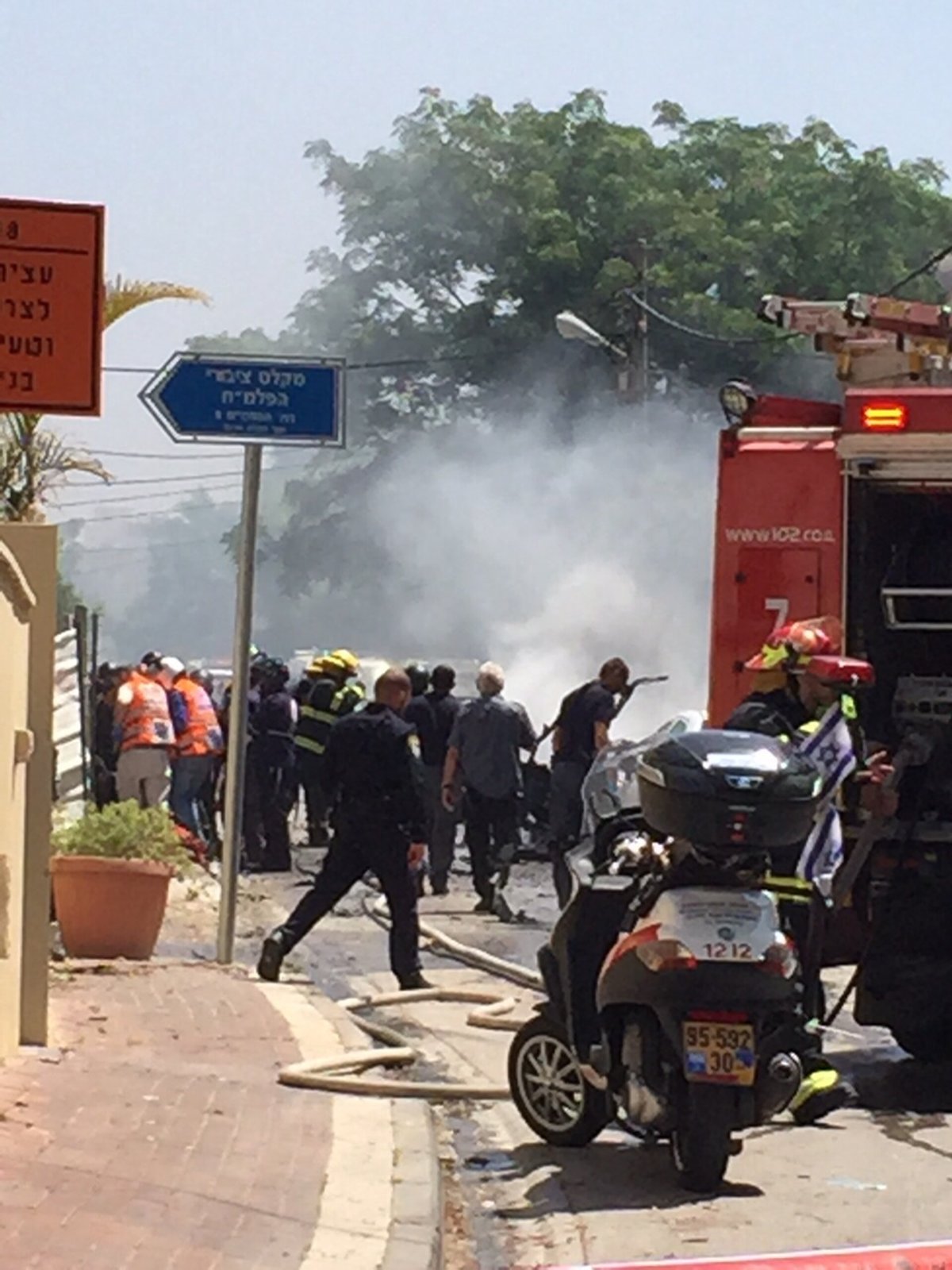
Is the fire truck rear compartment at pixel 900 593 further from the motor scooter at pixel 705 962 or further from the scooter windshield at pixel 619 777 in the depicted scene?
the motor scooter at pixel 705 962

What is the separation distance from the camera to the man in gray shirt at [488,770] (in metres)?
16.8

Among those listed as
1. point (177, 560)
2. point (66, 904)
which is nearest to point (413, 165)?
point (66, 904)

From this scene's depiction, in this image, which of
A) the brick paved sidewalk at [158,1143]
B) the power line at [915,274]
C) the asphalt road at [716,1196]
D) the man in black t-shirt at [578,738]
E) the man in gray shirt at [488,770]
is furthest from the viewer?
the power line at [915,274]

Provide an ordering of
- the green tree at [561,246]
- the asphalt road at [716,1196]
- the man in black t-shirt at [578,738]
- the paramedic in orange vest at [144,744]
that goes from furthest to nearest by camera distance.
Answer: the green tree at [561,246] → the paramedic in orange vest at [144,744] → the man in black t-shirt at [578,738] → the asphalt road at [716,1196]

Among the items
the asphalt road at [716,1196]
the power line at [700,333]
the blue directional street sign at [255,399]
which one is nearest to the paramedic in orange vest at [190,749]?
the blue directional street sign at [255,399]

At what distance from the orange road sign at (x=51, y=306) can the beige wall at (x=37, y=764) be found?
2.59 meters

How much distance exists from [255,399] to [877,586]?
120 inches

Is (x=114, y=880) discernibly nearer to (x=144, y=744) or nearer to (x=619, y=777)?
(x=619, y=777)

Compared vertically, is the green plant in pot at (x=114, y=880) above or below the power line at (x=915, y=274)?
below

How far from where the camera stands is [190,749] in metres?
19.6

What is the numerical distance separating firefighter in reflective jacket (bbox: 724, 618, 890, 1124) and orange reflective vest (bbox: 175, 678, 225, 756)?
1097cm

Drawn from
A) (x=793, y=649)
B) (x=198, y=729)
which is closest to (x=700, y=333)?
(x=198, y=729)

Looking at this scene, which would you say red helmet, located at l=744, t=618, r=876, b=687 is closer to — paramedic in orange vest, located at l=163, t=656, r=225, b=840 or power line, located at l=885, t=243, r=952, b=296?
paramedic in orange vest, located at l=163, t=656, r=225, b=840

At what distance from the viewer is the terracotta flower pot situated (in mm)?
11781
